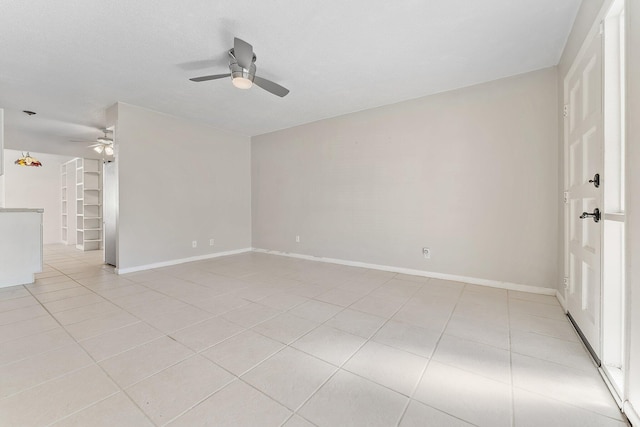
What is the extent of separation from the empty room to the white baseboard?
0.02 metres

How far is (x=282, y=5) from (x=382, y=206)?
284 centimetres

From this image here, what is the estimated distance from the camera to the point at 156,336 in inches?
78.0

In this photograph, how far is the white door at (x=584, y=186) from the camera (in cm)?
169

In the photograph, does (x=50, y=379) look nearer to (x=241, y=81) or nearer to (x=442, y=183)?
(x=241, y=81)

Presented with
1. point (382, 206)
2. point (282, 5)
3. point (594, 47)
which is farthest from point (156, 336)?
point (594, 47)

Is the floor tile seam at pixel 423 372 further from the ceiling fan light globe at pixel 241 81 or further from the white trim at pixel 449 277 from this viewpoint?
the ceiling fan light globe at pixel 241 81

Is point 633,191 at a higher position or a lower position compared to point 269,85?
lower

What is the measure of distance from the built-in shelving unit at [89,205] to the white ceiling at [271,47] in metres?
2.52

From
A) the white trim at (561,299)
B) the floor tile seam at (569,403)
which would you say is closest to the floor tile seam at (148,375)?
the floor tile seam at (569,403)

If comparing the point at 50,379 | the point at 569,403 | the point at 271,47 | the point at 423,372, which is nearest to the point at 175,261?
the point at 50,379

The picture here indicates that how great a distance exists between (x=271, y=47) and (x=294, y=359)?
275 centimetres

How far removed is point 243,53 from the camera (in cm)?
230

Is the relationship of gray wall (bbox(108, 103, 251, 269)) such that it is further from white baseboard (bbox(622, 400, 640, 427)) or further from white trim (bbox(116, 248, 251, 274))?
white baseboard (bbox(622, 400, 640, 427))

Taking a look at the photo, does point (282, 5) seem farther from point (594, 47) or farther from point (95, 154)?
point (95, 154)
